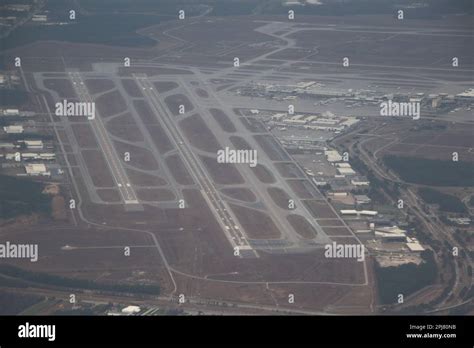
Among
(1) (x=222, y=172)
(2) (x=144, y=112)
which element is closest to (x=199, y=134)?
(2) (x=144, y=112)

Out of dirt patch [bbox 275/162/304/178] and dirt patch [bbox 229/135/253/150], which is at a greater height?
dirt patch [bbox 229/135/253/150]

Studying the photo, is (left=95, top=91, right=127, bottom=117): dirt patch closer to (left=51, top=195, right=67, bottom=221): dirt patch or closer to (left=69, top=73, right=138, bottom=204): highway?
(left=69, top=73, right=138, bottom=204): highway

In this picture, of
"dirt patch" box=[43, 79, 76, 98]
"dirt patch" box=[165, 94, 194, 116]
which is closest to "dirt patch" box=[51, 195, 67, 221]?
"dirt patch" box=[165, 94, 194, 116]

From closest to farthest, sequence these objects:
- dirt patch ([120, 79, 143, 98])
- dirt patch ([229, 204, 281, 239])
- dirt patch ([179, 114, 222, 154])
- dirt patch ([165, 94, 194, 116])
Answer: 1. dirt patch ([229, 204, 281, 239])
2. dirt patch ([179, 114, 222, 154])
3. dirt patch ([165, 94, 194, 116])
4. dirt patch ([120, 79, 143, 98])

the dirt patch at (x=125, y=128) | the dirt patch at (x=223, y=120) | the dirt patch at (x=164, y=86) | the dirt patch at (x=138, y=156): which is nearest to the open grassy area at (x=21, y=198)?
the dirt patch at (x=138, y=156)
